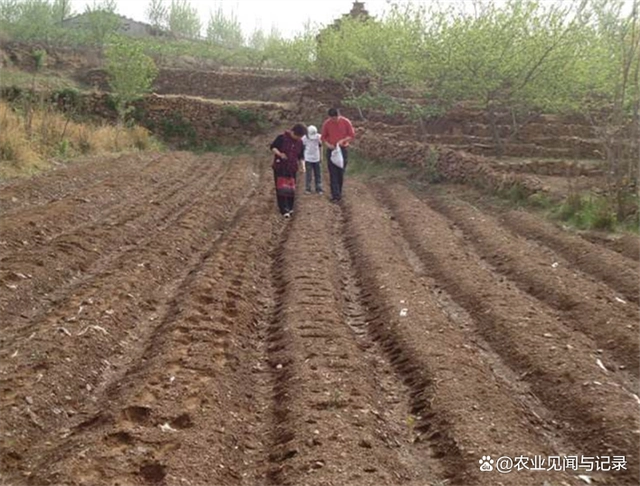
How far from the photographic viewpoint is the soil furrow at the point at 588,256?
8.15 meters

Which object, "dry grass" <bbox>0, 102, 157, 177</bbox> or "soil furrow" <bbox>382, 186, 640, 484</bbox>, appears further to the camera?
"dry grass" <bbox>0, 102, 157, 177</bbox>

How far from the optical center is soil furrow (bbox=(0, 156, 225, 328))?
6.66 metres

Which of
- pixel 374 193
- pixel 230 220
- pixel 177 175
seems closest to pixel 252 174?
pixel 177 175

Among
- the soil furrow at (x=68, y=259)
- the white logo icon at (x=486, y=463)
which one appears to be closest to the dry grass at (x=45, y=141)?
the soil furrow at (x=68, y=259)

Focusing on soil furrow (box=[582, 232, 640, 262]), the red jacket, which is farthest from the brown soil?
the red jacket

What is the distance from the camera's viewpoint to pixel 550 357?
18.9ft

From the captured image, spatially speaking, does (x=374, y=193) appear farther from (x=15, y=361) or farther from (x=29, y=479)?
(x=29, y=479)

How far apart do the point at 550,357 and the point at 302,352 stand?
2.00 metres

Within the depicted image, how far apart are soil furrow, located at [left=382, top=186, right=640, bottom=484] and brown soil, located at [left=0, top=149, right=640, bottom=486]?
0.02 meters

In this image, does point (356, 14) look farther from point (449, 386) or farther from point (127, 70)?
point (449, 386)

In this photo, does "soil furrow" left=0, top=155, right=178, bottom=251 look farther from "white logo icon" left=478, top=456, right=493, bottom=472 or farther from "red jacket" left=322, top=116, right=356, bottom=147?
"white logo icon" left=478, top=456, right=493, bottom=472

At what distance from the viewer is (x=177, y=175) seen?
16.2 meters

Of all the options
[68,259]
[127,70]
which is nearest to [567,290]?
[68,259]

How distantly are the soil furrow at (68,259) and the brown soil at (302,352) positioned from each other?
0.03 metres
